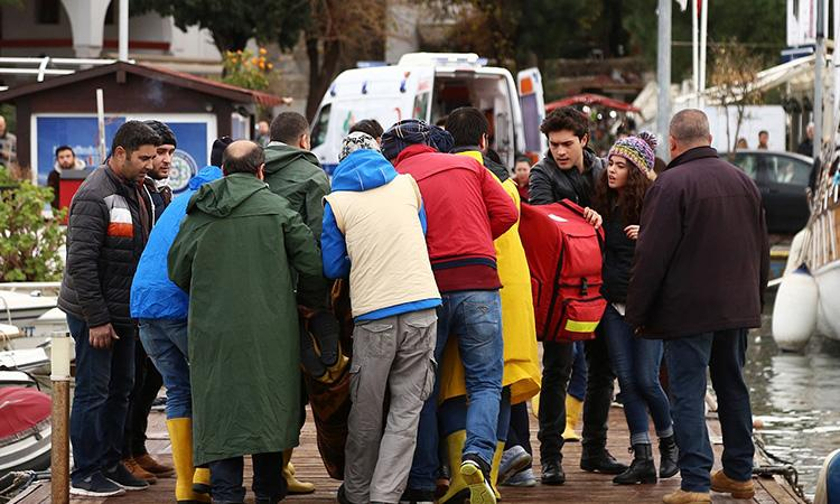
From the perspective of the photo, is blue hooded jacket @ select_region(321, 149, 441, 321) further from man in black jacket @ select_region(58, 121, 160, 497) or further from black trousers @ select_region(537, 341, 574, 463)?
black trousers @ select_region(537, 341, 574, 463)

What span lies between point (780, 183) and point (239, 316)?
2266 cm

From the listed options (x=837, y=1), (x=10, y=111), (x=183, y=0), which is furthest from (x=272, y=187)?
(x=183, y=0)

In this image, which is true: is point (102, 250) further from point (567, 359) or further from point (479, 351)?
point (567, 359)

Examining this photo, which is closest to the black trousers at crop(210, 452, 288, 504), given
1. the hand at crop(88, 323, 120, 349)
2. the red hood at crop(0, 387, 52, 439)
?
the hand at crop(88, 323, 120, 349)

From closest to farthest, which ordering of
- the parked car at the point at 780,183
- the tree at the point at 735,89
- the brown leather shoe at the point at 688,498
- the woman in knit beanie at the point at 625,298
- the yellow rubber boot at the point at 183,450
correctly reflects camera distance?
the yellow rubber boot at the point at 183,450
the brown leather shoe at the point at 688,498
the woman in knit beanie at the point at 625,298
the parked car at the point at 780,183
the tree at the point at 735,89

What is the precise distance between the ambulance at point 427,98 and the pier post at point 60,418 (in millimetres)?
13334

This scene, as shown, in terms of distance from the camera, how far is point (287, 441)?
7.70 meters

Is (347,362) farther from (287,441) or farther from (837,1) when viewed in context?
(837,1)

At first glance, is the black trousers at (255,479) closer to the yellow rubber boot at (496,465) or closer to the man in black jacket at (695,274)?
the yellow rubber boot at (496,465)

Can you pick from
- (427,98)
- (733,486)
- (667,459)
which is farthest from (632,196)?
(427,98)

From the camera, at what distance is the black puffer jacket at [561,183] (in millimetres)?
9297

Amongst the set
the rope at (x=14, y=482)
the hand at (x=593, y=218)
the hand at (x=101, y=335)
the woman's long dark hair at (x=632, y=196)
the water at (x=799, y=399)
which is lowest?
the water at (x=799, y=399)

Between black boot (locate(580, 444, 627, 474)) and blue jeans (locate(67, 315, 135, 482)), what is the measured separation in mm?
2641

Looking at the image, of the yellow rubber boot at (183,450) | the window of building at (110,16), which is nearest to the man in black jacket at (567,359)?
the yellow rubber boot at (183,450)
